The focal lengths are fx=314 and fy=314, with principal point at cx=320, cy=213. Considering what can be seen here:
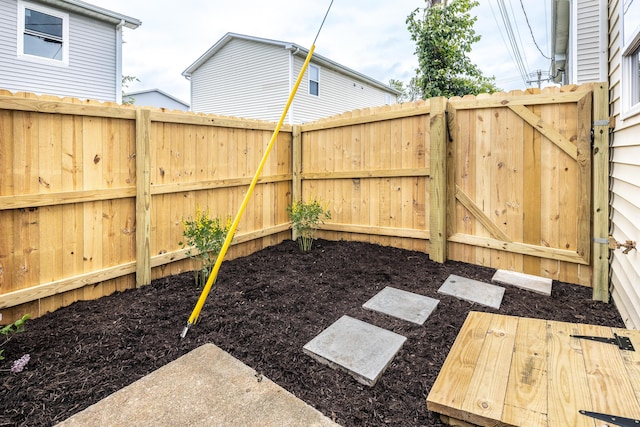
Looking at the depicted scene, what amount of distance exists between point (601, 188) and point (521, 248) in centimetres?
81

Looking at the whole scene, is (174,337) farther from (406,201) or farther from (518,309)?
(406,201)

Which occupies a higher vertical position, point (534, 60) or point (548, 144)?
point (534, 60)

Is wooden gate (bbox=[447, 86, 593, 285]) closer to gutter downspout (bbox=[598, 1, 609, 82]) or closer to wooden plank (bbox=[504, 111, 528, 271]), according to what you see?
wooden plank (bbox=[504, 111, 528, 271])

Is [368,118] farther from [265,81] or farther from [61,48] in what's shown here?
[61,48]

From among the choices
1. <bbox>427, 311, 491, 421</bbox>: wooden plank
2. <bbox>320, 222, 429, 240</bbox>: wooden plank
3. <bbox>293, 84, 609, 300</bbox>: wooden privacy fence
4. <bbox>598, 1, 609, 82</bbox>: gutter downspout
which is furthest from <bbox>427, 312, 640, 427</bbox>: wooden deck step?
<bbox>598, 1, 609, 82</bbox>: gutter downspout

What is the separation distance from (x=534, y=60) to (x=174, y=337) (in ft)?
62.4

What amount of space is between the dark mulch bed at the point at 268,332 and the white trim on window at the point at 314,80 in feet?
29.2

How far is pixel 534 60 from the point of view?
15055mm

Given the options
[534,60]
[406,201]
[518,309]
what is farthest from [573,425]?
[534,60]

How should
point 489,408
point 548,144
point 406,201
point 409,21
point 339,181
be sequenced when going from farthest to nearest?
point 409,21 < point 339,181 < point 406,201 < point 548,144 < point 489,408

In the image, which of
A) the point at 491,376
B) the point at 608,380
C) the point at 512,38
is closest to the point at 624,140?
the point at 608,380

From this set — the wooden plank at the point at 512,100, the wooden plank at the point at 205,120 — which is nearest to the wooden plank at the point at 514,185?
the wooden plank at the point at 512,100

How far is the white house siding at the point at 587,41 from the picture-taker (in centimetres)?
329

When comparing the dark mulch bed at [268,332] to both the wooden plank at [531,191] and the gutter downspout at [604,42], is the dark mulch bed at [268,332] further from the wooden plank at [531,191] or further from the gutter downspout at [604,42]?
the gutter downspout at [604,42]
